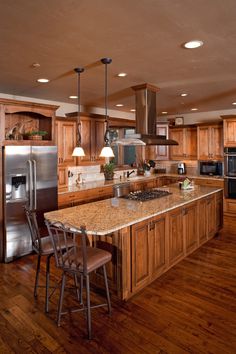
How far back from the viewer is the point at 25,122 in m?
4.56

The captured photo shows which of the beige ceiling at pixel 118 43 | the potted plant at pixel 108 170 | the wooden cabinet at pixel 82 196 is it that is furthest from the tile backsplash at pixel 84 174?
the beige ceiling at pixel 118 43

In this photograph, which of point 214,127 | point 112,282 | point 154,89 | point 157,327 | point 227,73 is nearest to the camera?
point 157,327

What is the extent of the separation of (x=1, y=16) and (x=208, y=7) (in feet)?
5.13

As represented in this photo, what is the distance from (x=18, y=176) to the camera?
12.6 feet

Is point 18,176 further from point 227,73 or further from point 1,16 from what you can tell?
point 227,73

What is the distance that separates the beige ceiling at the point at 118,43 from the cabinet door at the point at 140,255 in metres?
1.85

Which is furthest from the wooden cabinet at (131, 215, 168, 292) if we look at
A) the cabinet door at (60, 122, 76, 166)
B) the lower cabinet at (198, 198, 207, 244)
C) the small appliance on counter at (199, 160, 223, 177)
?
the small appliance on counter at (199, 160, 223, 177)

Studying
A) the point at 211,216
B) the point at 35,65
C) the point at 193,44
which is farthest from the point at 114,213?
the point at 211,216

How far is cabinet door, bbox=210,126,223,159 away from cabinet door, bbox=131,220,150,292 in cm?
432

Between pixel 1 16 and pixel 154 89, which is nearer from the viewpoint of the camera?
→ pixel 1 16

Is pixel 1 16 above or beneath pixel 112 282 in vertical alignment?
above

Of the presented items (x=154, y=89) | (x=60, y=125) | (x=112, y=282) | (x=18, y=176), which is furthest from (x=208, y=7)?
(x=60, y=125)

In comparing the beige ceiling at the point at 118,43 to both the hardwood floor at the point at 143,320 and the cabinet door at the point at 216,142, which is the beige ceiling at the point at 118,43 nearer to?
the cabinet door at the point at 216,142

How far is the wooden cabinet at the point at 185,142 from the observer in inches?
277
